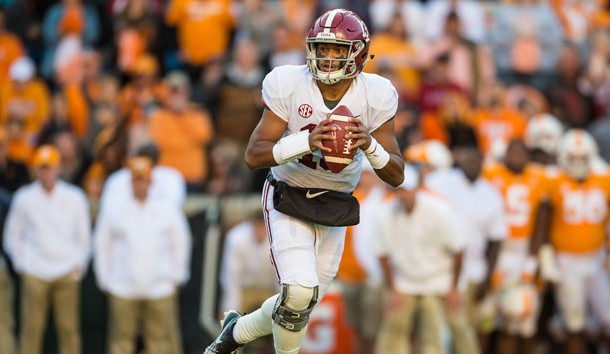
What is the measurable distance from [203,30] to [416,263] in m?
4.36

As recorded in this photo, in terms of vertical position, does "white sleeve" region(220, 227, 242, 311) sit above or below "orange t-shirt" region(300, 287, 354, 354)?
above

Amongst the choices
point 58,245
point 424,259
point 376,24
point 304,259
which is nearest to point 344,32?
point 304,259

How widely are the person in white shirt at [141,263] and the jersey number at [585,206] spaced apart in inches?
138

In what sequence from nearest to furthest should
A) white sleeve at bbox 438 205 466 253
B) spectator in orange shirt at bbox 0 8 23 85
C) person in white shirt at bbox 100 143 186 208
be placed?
white sleeve at bbox 438 205 466 253, person in white shirt at bbox 100 143 186 208, spectator in orange shirt at bbox 0 8 23 85

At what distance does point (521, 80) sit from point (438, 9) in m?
1.20

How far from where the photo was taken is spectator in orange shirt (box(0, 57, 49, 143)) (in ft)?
45.3

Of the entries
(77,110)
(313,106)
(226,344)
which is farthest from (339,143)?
(77,110)

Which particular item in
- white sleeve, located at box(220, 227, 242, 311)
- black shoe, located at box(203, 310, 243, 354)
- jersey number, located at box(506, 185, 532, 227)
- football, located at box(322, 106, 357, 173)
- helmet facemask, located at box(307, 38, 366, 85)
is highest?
helmet facemask, located at box(307, 38, 366, 85)

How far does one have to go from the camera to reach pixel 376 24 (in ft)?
47.4

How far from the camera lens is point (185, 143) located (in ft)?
42.6

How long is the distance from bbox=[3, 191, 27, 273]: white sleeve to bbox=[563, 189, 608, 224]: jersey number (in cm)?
487

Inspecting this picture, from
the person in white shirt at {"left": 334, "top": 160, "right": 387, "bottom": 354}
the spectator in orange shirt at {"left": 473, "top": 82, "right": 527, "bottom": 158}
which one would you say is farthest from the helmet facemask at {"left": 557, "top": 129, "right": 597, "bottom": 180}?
the person in white shirt at {"left": 334, "top": 160, "right": 387, "bottom": 354}

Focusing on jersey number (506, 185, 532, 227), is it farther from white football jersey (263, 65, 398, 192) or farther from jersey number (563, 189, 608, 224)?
white football jersey (263, 65, 398, 192)

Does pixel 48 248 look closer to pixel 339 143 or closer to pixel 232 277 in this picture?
pixel 232 277
